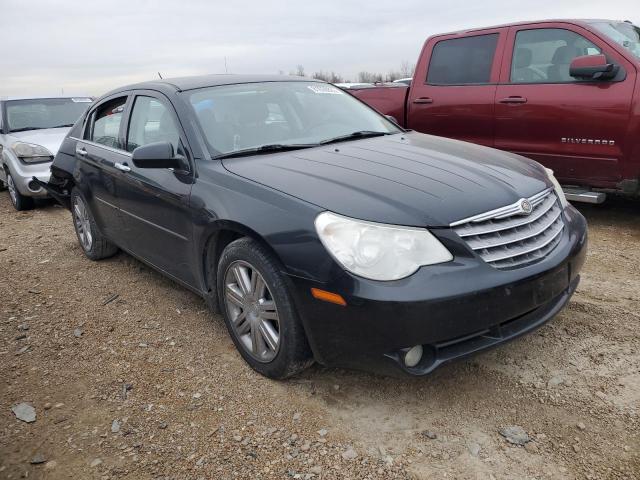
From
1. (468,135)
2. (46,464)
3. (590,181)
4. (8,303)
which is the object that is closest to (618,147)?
(590,181)

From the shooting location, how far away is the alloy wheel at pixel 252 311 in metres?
2.64

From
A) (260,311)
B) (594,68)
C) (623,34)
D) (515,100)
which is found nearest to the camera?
(260,311)

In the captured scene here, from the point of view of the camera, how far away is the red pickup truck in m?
4.61

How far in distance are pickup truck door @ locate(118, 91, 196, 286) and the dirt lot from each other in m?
A: 0.48

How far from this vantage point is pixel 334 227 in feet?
7.52

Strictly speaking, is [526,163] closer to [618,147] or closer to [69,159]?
[618,147]

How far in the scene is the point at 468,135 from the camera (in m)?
5.62

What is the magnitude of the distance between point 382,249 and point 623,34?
436cm

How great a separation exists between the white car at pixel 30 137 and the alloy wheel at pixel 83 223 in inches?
71.0

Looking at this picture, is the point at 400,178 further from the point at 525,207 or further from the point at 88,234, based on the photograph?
the point at 88,234

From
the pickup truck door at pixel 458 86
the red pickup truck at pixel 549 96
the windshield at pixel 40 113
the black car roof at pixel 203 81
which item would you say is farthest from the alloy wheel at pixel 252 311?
the windshield at pixel 40 113

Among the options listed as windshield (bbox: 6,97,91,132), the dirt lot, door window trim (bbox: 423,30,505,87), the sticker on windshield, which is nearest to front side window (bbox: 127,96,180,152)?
the sticker on windshield

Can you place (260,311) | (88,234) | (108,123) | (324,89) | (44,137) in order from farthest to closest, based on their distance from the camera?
(44,137)
(88,234)
(108,123)
(324,89)
(260,311)

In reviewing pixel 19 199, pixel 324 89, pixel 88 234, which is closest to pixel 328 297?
pixel 324 89
